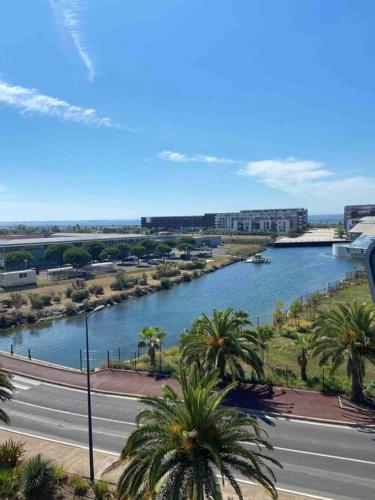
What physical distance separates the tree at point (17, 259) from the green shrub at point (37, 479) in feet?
261

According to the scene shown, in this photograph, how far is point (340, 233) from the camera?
17962cm

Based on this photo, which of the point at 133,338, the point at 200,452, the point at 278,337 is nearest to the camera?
the point at 200,452

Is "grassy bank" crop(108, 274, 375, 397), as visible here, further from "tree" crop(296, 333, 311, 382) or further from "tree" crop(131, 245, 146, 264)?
"tree" crop(131, 245, 146, 264)

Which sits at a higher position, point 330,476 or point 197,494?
point 197,494

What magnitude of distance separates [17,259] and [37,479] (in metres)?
81.1

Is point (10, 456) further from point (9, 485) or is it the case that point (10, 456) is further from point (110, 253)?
point (110, 253)

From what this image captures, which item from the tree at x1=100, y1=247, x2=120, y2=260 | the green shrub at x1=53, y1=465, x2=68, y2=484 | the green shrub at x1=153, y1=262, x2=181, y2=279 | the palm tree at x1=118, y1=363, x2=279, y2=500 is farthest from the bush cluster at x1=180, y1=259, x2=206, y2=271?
the palm tree at x1=118, y1=363, x2=279, y2=500

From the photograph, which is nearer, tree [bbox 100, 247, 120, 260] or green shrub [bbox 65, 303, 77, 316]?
green shrub [bbox 65, 303, 77, 316]

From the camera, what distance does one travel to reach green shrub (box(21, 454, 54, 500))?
15.8 meters

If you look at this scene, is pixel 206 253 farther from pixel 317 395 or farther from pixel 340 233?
pixel 317 395

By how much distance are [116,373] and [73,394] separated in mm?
4220

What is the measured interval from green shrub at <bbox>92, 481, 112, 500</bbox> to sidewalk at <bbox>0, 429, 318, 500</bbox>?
137cm

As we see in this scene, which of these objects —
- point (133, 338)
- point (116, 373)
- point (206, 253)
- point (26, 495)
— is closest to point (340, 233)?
point (206, 253)

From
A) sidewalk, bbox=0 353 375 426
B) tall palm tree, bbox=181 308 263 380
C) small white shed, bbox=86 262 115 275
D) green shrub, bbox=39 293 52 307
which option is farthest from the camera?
small white shed, bbox=86 262 115 275
